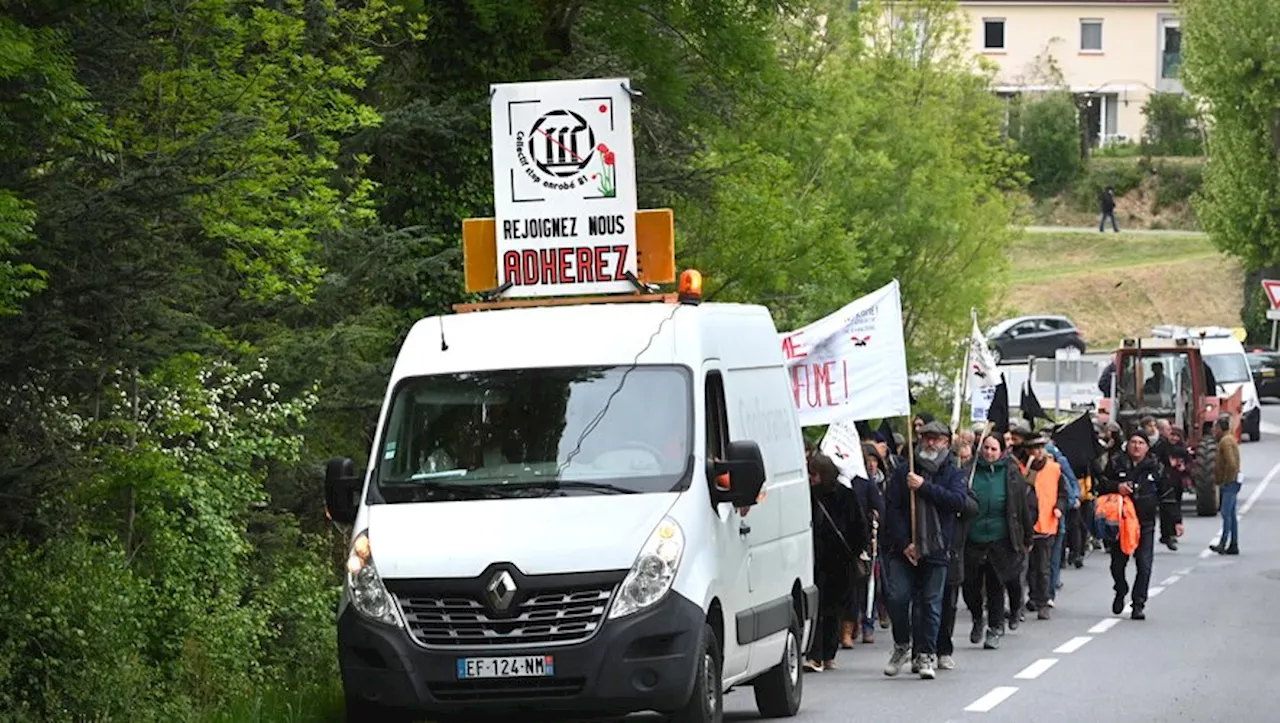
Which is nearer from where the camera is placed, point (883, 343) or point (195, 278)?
point (195, 278)

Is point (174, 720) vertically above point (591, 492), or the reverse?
point (591, 492)

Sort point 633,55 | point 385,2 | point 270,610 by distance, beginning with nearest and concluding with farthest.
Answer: point 270,610 < point 385,2 < point 633,55

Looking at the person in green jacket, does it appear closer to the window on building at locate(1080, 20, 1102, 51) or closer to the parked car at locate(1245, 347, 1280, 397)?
the parked car at locate(1245, 347, 1280, 397)

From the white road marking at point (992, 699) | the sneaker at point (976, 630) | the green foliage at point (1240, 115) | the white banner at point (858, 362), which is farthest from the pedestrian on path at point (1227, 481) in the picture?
the green foliage at point (1240, 115)

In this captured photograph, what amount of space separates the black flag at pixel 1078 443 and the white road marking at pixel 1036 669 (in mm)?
10247

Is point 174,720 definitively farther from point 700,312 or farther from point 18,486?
point 700,312

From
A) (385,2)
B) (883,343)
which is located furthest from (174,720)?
(385,2)

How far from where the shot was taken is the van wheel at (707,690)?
12.5 m

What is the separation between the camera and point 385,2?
22.4 meters

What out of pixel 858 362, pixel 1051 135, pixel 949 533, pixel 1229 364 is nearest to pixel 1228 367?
pixel 1229 364

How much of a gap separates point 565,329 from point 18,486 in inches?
128

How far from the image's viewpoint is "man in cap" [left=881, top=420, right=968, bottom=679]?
54.5ft

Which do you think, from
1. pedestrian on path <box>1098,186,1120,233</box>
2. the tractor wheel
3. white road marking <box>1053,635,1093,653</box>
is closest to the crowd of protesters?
white road marking <box>1053,635,1093,653</box>

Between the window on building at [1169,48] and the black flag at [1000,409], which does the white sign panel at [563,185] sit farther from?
the window on building at [1169,48]
